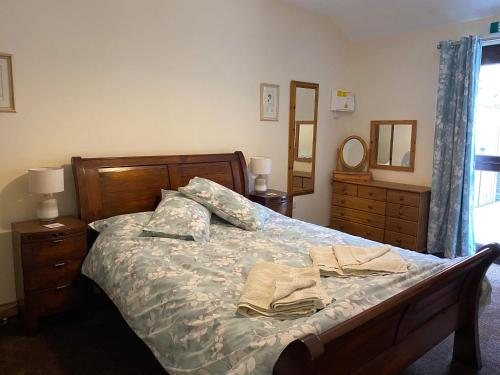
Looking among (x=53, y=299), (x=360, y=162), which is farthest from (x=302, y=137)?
(x=53, y=299)

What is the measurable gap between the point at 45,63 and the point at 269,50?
2.19m

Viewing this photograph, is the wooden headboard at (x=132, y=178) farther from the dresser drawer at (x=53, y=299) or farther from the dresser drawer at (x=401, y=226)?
the dresser drawer at (x=401, y=226)

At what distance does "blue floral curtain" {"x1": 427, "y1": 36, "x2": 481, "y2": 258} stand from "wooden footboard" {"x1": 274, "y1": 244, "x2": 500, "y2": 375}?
1958 millimetres

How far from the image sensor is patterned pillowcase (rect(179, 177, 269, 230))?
299 centimetres

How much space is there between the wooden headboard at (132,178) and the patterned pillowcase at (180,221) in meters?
0.34

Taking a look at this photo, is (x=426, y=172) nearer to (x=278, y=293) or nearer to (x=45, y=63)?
(x=278, y=293)

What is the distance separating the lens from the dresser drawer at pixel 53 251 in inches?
96.8

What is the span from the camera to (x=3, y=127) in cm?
268

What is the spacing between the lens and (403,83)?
14.7 feet

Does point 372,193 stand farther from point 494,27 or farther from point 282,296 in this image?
point 282,296

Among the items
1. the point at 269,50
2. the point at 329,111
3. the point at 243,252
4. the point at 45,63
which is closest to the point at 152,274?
the point at 243,252

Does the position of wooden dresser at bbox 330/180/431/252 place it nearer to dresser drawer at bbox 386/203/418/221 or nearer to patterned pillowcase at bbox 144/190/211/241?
dresser drawer at bbox 386/203/418/221

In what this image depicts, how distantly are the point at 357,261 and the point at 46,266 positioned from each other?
1.97m

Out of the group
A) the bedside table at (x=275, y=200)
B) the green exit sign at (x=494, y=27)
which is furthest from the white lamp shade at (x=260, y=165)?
the green exit sign at (x=494, y=27)
